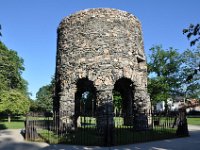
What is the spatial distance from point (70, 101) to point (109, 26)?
481 cm

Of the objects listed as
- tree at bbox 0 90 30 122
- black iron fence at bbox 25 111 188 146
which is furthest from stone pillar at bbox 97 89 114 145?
tree at bbox 0 90 30 122

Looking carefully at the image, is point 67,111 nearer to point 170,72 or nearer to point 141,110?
point 141,110

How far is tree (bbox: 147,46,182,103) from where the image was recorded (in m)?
41.2

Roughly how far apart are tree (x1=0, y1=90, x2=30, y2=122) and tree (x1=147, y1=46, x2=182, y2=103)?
Answer: 16968 millimetres

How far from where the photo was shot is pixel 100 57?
16.9m

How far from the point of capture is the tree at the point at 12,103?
119 ft

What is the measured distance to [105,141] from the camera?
12953 mm

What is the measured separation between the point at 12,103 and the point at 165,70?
21175mm

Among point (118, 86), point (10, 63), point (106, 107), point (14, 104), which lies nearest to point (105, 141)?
point (106, 107)

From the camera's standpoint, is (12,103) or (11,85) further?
(11,85)

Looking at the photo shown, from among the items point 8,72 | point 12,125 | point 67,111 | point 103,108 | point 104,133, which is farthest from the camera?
point 8,72

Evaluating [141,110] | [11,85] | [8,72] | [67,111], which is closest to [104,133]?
[67,111]

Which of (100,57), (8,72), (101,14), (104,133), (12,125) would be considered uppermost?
(101,14)

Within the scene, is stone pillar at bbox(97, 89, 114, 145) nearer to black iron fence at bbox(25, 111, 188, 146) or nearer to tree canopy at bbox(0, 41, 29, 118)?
black iron fence at bbox(25, 111, 188, 146)
